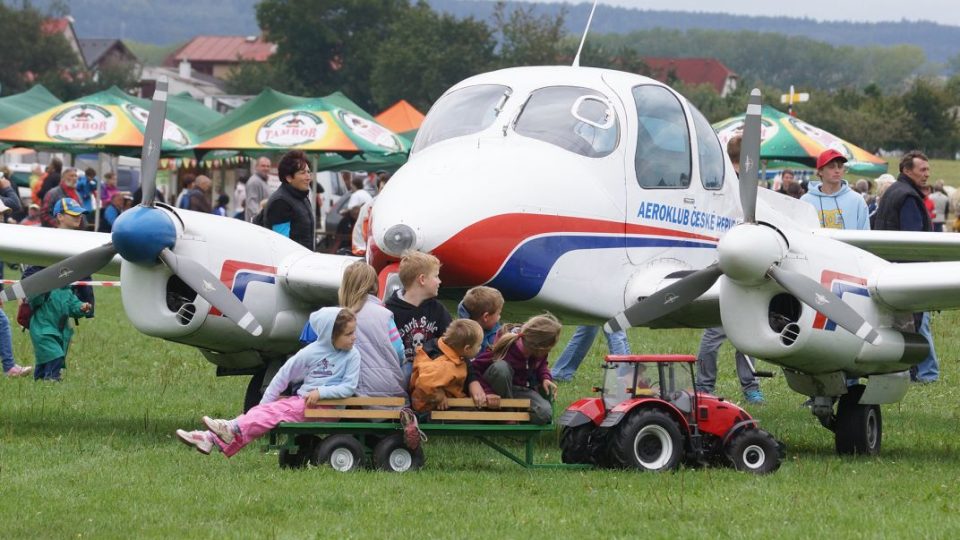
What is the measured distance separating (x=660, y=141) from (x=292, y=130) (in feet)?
69.6

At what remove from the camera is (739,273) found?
9.47m

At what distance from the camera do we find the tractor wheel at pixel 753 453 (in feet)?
31.7

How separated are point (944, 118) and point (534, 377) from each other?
7008 cm

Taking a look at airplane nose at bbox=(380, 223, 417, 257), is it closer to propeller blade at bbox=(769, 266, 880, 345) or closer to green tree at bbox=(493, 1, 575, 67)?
propeller blade at bbox=(769, 266, 880, 345)

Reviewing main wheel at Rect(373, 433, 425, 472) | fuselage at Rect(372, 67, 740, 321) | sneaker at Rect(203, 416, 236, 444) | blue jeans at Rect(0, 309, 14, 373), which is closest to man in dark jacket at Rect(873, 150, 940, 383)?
fuselage at Rect(372, 67, 740, 321)

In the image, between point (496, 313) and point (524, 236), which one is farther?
point (524, 236)

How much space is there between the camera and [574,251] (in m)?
10.8

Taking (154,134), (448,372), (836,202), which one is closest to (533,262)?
(448,372)

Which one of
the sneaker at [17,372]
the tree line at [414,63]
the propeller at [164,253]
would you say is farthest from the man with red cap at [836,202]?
the tree line at [414,63]

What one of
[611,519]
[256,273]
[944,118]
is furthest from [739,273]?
[944,118]

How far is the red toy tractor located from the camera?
9.48 m

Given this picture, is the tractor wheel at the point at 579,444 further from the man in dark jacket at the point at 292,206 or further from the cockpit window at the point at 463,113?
the man in dark jacket at the point at 292,206

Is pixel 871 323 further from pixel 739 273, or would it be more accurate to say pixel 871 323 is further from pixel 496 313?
pixel 496 313

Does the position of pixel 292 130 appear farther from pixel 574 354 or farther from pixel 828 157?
pixel 828 157
